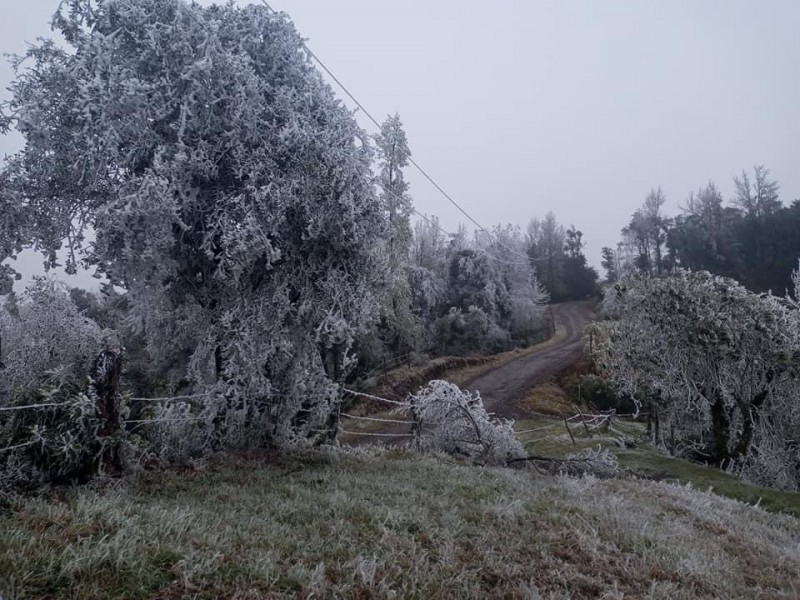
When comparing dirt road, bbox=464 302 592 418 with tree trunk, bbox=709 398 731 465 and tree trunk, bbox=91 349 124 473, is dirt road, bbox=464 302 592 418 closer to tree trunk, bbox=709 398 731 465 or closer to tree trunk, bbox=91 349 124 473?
tree trunk, bbox=709 398 731 465

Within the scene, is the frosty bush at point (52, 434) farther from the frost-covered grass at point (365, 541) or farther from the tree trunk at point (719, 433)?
the tree trunk at point (719, 433)

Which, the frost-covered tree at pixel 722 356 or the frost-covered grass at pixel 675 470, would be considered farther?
the frost-covered tree at pixel 722 356

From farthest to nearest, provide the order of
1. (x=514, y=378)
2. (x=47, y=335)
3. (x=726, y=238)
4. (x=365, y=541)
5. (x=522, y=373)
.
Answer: (x=726, y=238) → (x=522, y=373) → (x=514, y=378) → (x=47, y=335) → (x=365, y=541)

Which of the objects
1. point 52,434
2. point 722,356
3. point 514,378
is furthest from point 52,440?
point 514,378

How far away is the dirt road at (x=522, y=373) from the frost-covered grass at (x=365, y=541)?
1636cm

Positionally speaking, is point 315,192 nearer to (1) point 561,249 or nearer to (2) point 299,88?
(2) point 299,88

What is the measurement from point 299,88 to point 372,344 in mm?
18796

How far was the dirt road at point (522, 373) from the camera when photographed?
944 inches

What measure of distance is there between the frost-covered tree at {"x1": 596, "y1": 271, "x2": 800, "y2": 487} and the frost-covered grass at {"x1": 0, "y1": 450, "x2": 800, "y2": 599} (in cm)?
680

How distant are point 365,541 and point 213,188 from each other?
4.68m

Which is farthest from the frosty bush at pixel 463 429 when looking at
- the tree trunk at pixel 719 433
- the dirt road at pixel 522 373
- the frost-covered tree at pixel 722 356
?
the dirt road at pixel 522 373

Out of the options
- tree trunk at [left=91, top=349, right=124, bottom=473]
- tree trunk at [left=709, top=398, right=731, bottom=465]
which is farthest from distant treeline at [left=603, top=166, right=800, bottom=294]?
tree trunk at [left=91, top=349, right=124, bottom=473]

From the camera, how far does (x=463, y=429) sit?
9.85 m

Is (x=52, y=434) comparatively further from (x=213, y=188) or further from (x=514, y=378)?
(x=514, y=378)
